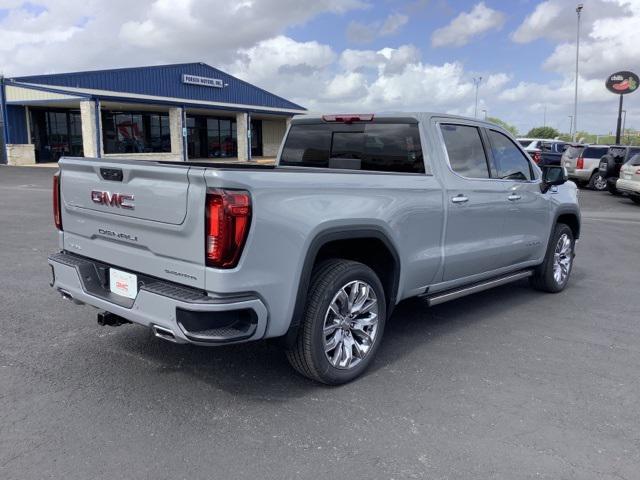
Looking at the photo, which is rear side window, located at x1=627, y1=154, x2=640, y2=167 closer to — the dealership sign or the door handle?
the door handle

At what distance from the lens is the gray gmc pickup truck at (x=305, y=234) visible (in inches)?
124

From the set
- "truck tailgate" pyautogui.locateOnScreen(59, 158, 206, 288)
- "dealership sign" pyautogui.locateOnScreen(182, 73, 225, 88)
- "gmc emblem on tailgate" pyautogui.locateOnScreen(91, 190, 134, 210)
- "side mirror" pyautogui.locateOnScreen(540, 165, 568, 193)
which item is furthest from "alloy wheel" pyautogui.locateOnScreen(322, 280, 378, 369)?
"dealership sign" pyautogui.locateOnScreen(182, 73, 225, 88)

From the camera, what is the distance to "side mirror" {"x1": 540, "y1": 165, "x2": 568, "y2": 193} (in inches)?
232

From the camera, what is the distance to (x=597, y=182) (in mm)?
20875

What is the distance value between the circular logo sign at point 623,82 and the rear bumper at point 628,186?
2080cm

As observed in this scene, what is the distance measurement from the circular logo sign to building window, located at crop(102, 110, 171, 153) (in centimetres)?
2739

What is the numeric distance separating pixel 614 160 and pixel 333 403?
19036 millimetres

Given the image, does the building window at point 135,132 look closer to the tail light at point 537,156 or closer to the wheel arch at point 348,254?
the tail light at point 537,156

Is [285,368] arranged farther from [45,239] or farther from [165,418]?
[45,239]

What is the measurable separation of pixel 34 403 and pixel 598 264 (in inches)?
291

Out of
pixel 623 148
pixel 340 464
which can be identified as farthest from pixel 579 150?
pixel 340 464

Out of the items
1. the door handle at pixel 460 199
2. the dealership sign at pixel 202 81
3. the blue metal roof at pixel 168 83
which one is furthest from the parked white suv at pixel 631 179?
the dealership sign at pixel 202 81

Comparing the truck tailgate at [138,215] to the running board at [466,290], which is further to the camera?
the running board at [466,290]

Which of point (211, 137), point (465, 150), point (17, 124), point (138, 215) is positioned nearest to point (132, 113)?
point (17, 124)
